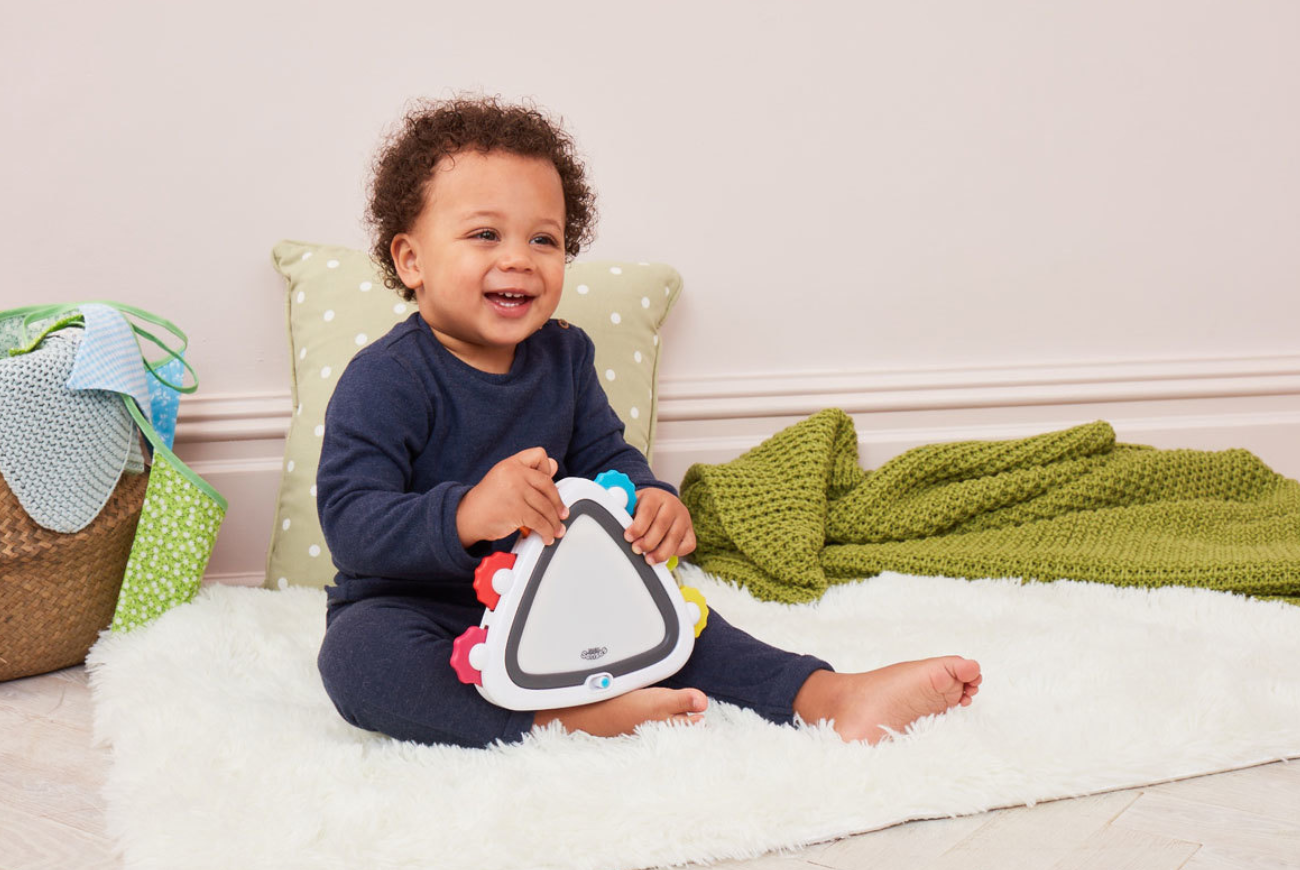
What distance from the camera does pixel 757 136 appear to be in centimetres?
156

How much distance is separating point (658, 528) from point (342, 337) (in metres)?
0.61

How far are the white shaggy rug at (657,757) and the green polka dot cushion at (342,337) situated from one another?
211 millimetres

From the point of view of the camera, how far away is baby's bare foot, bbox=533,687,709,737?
0.84 metres

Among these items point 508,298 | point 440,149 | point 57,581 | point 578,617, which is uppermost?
point 440,149

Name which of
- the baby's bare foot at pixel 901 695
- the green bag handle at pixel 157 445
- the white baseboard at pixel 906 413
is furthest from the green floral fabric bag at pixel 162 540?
the baby's bare foot at pixel 901 695

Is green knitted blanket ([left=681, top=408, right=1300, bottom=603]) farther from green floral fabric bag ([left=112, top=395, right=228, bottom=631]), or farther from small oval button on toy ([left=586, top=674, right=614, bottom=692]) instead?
green floral fabric bag ([left=112, top=395, right=228, bottom=631])

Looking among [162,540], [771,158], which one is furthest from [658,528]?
[771,158]

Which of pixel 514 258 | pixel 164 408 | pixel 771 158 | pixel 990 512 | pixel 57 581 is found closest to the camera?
pixel 514 258

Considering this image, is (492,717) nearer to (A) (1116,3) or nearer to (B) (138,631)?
(B) (138,631)

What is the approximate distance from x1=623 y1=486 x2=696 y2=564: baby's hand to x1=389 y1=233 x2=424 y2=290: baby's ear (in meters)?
0.29

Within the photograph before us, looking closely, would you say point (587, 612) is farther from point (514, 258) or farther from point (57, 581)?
point (57, 581)

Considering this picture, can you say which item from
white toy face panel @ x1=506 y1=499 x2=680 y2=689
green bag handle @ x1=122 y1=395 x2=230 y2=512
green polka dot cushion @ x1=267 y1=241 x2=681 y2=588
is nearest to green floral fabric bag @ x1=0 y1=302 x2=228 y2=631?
green bag handle @ x1=122 y1=395 x2=230 y2=512

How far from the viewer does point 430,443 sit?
38.7 inches

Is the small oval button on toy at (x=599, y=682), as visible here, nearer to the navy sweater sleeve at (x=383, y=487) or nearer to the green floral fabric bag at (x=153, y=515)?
the navy sweater sleeve at (x=383, y=487)
